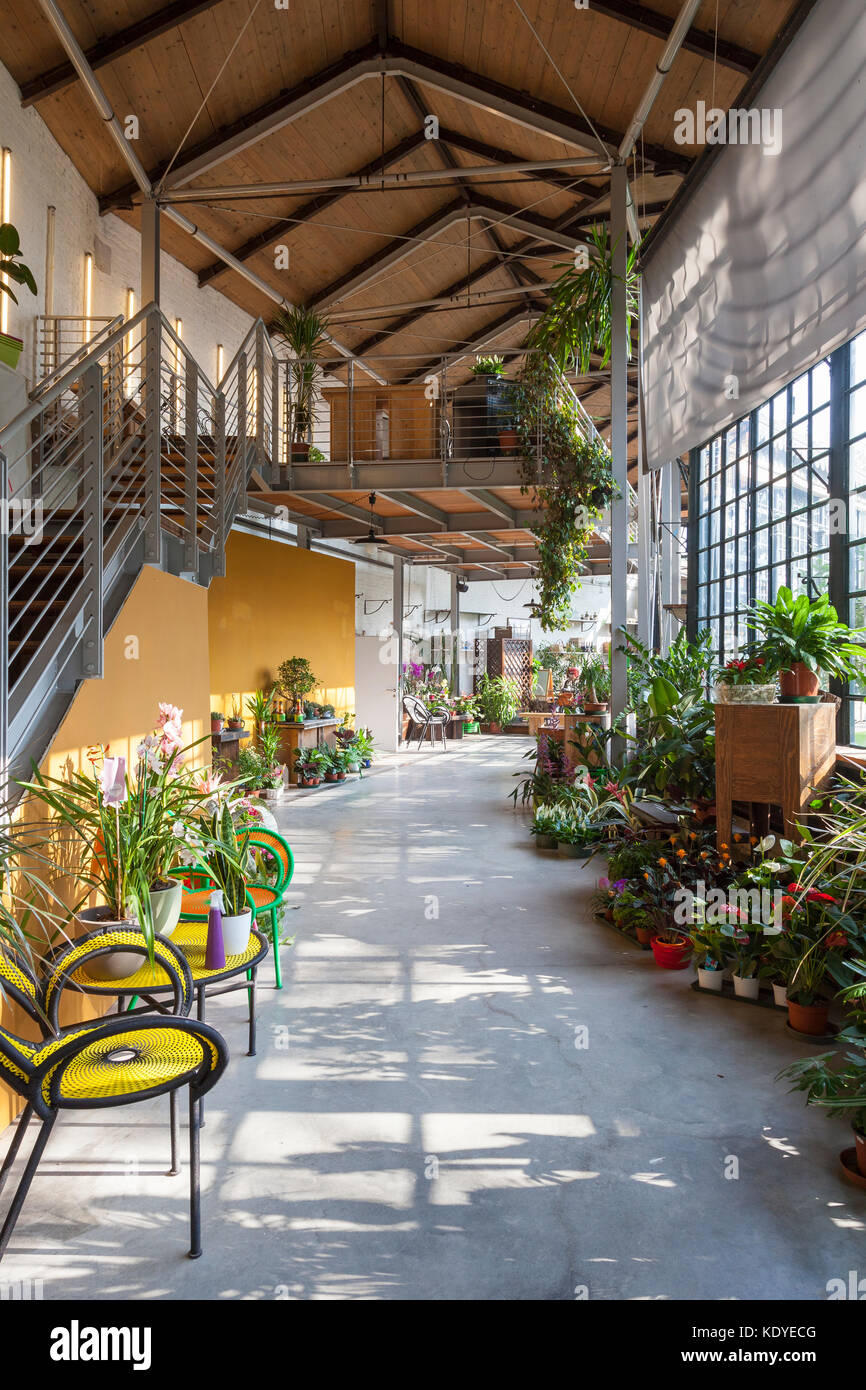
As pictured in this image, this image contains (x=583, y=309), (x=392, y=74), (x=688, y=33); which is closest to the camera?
(x=688, y=33)

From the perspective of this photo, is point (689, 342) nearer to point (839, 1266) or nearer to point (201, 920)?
point (201, 920)

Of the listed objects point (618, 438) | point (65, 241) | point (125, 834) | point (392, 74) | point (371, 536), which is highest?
point (392, 74)

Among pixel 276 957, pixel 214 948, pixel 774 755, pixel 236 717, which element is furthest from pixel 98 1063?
pixel 236 717

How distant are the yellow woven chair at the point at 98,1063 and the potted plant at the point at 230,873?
1.75ft

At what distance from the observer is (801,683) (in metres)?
3.92

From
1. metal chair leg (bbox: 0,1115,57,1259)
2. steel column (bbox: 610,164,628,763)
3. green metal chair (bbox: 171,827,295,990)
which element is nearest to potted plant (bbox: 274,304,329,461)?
steel column (bbox: 610,164,628,763)

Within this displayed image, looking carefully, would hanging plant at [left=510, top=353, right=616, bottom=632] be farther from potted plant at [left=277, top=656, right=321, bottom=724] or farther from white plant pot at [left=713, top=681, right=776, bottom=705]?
potted plant at [left=277, top=656, right=321, bottom=724]

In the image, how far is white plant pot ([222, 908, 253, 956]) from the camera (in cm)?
308

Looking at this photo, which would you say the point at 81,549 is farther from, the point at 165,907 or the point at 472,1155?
the point at 472,1155

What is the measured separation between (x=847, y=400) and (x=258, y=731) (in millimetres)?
7098

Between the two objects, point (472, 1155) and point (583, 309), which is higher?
point (583, 309)

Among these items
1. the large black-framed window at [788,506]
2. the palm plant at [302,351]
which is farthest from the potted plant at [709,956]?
the palm plant at [302,351]

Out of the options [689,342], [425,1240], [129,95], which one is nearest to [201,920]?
[425,1240]

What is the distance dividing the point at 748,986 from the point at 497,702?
14.0 metres
